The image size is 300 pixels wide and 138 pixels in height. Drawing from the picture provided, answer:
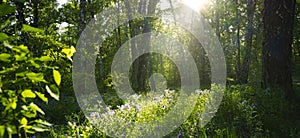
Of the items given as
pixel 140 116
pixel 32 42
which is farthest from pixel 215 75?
pixel 140 116

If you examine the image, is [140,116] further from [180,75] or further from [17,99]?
[180,75]

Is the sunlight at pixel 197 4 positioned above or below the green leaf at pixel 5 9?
above

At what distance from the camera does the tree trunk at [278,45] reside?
682cm

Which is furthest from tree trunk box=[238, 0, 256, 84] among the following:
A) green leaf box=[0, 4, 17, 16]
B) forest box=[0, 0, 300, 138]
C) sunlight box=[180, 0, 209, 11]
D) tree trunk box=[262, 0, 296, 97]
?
green leaf box=[0, 4, 17, 16]

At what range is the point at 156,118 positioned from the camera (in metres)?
5.32

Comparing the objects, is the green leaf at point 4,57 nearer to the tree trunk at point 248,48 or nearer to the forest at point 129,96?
the forest at point 129,96

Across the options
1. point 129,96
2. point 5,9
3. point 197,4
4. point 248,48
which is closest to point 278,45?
point 129,96

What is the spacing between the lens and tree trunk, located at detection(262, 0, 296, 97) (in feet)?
22.4

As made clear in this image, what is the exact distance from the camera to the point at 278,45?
695 cm

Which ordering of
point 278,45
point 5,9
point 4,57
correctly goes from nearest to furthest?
1. point 4,57
2. point 5,9
3. point 278,45

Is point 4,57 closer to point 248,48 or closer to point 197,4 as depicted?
point 248,48

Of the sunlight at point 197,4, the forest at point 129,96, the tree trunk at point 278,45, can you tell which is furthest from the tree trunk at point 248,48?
the tree trunk at point 278,45

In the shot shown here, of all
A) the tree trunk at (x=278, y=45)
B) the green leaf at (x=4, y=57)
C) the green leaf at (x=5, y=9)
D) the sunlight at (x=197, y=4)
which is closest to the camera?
the green leaf at (x=4, y=57)

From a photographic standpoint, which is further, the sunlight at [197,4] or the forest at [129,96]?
the sunlight at [197,4]
